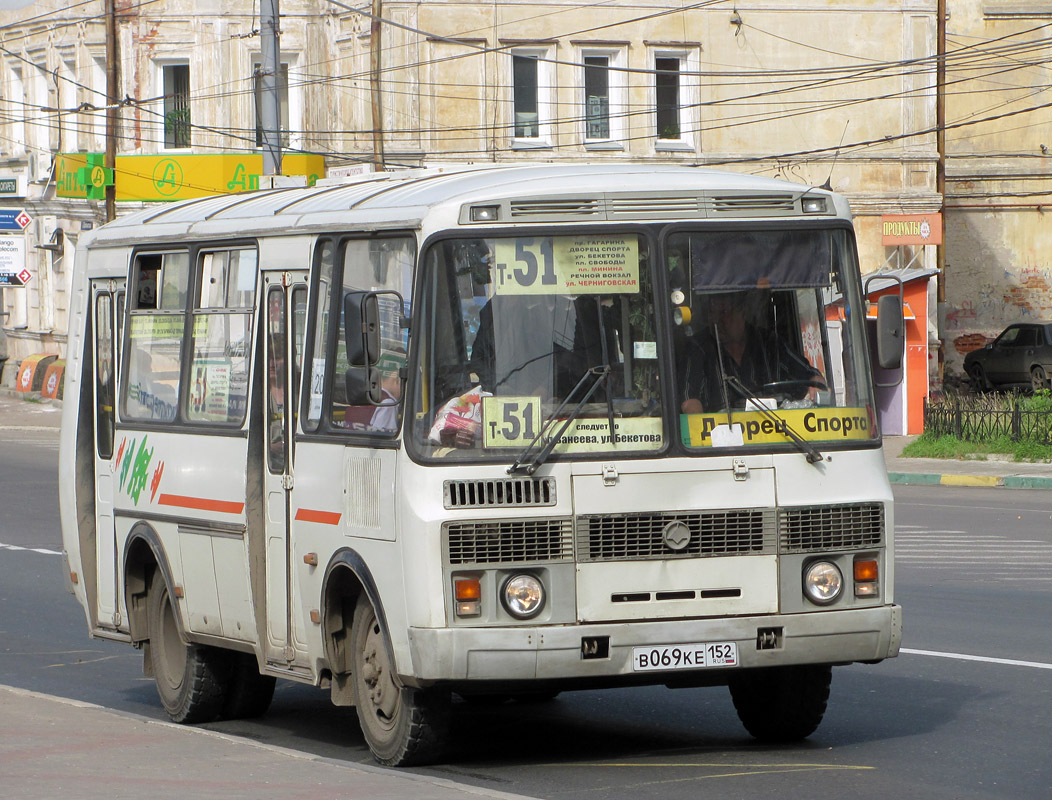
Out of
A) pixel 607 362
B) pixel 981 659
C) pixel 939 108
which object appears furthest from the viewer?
pixel 939 108

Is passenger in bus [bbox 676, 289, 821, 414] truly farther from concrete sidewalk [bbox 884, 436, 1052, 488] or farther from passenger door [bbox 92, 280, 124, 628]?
concrete sidewalk [bbox 884, 436, 1052, 488]

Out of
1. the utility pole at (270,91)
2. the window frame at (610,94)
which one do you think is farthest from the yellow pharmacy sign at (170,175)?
the utility pole at (270,91)

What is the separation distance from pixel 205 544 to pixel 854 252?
346 centimetres

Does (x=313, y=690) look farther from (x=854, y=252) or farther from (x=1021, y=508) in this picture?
(x=1021, y=508)

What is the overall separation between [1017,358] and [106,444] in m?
34.6

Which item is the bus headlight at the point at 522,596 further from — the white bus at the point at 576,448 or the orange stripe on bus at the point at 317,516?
the orange stripe on bus at the point at 317,516

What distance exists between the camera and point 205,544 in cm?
905

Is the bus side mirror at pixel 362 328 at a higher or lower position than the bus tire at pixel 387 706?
higher

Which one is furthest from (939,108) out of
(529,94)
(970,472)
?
(970,472)

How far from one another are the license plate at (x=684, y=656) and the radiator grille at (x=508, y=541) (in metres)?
0.50

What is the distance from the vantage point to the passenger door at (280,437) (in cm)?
841

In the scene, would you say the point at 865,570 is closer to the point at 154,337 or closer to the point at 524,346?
the point at 524,346

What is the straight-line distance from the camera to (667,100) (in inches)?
1512

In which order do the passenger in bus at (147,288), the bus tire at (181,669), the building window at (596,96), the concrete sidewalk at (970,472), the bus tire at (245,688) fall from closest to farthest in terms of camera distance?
the bus tire at (181,669) → the bus tire at (245,688) → the passenger in bus at (147,288) → the concrete sidewalk at (970,472) → the building window at (596,96)
